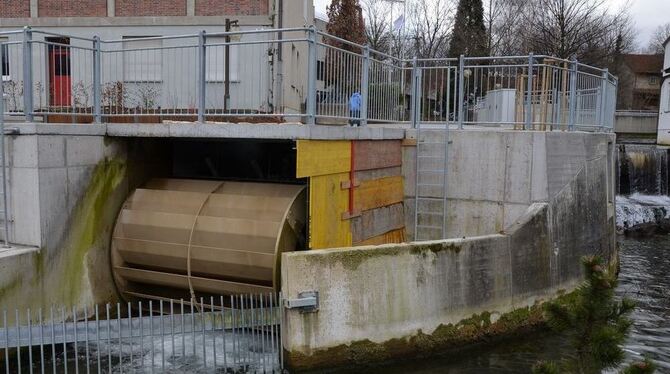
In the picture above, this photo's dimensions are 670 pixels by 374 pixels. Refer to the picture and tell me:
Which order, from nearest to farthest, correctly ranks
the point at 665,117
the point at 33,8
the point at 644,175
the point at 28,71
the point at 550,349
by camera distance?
the point at 28,71, the point at 550,349, the point at 33,8, the point at 644,175, the point at 665,117

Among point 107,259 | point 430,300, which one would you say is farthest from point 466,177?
point 107,259

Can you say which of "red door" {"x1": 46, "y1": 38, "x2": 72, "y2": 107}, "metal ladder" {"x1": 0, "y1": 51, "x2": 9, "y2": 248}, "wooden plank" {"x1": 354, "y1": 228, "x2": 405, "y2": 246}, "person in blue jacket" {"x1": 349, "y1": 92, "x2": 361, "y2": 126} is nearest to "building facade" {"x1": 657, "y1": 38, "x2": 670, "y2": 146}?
"wooden plank" {"x1": 354, "y1": 228, "x2": 405, "y2": 246}

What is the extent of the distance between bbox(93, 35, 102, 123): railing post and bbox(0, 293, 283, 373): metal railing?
2805mm

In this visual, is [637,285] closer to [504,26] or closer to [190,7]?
[190,7]

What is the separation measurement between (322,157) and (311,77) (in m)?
1.07

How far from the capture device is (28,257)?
26.5ft

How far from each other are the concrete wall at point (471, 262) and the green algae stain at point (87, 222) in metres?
3.23

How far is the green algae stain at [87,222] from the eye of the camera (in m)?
8.74

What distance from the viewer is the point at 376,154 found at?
33.1 feet

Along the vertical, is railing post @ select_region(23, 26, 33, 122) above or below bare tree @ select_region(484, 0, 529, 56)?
below

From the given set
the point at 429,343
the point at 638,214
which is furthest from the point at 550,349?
the point at 638,214

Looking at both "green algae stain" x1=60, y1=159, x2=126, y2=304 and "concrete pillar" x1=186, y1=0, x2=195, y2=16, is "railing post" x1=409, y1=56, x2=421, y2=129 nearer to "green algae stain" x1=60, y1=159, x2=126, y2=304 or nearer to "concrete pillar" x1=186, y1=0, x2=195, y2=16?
"green algae stain" x1=60, y1=159, x2=126, y2=304

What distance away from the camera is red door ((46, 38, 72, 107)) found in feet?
31.3

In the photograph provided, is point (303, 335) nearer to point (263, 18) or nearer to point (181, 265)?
point (181, 265)
